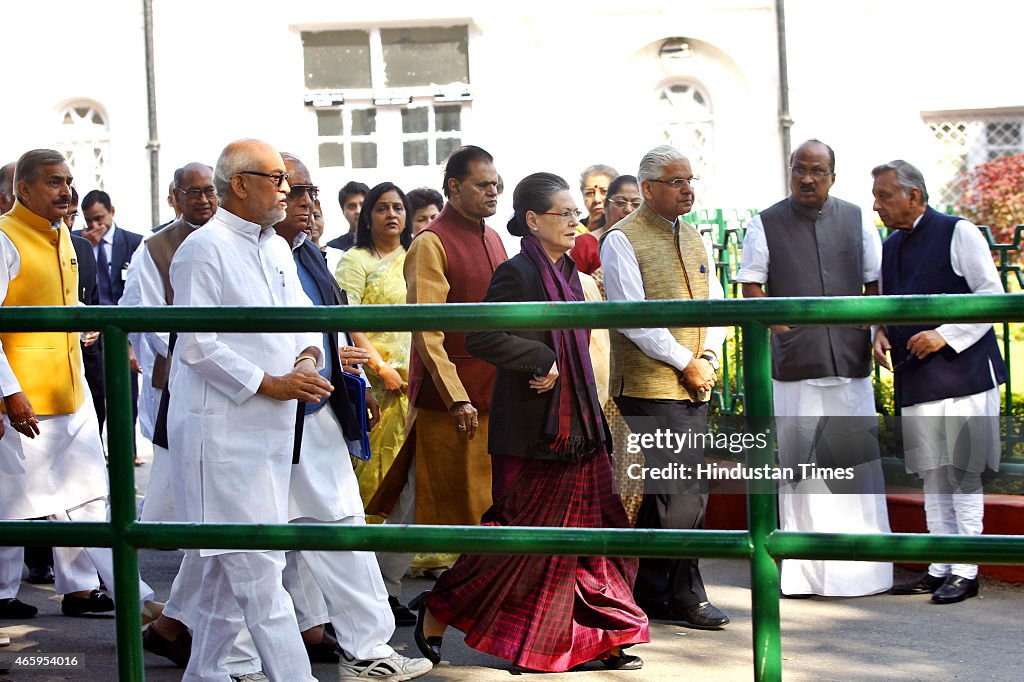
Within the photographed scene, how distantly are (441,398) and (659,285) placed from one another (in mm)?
1035

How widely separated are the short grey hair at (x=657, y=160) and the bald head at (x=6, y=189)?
122 inches

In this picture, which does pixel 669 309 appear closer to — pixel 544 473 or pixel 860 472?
pixel 544 473

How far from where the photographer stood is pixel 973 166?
17688 mm

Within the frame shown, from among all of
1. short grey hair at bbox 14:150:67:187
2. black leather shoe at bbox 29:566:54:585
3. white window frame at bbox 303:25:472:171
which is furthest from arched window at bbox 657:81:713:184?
short grey hair at bbox 14:150:67:187

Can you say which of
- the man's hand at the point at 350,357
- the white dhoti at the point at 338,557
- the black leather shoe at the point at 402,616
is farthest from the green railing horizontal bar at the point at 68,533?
the black leather shoe at the point at 402,616

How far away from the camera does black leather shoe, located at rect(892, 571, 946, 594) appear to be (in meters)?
6.34

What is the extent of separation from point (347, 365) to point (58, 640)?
1.63 metres

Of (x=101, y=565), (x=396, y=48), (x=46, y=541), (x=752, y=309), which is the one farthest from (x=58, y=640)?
(x=396, y=48)

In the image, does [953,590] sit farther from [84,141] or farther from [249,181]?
[84,141]

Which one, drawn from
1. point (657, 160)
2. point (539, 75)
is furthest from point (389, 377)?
point (539, 75)

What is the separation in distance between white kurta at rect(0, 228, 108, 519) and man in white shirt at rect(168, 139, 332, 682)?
139cm

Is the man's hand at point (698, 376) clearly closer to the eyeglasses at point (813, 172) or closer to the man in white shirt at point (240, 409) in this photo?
the eyeglasses at point (813, 172)

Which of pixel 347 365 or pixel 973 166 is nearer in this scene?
pixel 347 365

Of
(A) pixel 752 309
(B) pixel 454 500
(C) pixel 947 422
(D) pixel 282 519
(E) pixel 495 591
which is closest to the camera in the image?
(A) pixel 752 309
